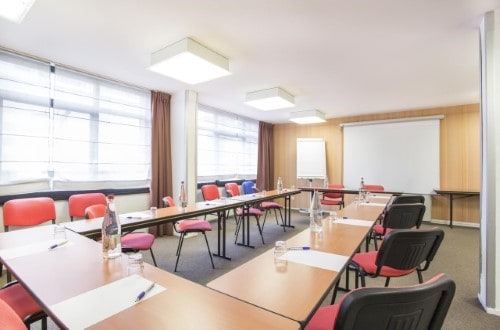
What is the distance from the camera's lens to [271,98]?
4.30 m

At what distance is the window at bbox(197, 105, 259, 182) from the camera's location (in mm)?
5613

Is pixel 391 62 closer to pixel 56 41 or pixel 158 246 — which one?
pixel 56 41

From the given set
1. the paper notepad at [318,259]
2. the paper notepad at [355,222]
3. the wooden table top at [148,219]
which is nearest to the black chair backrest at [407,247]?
the paper notepad at [318,259]

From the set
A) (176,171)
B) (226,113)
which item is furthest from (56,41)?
(226,113)

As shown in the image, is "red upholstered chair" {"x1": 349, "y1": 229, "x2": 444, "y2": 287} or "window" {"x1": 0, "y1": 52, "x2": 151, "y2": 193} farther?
"window" {"x1": 0, "y1": 52, "x2": 151, "y2": 193}

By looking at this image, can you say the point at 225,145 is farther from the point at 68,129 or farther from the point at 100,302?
the point at 100,302

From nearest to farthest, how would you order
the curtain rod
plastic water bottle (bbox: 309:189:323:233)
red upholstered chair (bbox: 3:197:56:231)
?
plastic water bottle (bbox: 309:189:323:233)
red upholstered chair (bbox: 3:197:56:231)
the curtain rod

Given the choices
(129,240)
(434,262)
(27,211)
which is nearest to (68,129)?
(27,211)

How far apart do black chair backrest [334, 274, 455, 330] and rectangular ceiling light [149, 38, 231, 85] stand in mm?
2607

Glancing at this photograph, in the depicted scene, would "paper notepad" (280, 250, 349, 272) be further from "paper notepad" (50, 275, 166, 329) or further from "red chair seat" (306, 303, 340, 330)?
"paper notepad" (50, 275, 166, 329)

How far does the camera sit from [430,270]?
3158 millimetres

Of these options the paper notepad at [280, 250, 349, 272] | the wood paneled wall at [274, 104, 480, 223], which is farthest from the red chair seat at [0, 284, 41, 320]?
the wood paneled wall at [274, 104, 480, 223]

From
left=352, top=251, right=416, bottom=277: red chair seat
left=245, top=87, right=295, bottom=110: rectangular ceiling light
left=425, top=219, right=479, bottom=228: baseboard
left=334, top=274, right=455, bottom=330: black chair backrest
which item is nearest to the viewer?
left=334, top=274, right=455, bottom=330: black chair backrest

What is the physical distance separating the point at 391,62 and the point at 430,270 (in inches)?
103
